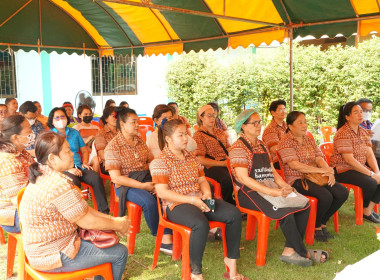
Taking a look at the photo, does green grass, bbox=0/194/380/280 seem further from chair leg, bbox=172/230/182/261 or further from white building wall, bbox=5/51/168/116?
white building wall, bbox=5/51/168/116

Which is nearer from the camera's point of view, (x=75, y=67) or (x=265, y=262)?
(x=265, y=262)

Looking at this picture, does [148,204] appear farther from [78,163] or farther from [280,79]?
[280,79]

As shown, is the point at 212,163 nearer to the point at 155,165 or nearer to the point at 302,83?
the point at 155,165

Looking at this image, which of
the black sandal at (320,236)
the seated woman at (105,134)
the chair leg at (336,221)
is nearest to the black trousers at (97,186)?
the seated woman at (105,134)

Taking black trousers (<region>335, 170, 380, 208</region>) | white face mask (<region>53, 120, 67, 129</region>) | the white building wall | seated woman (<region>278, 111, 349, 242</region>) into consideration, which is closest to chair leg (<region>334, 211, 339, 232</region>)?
seated woman (<region>278, 111, 349, 242</region>)

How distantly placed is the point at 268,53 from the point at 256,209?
30.2 feet

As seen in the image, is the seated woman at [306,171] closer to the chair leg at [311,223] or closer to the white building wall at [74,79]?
the chair leg at [311,223]

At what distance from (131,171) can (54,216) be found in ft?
5.92

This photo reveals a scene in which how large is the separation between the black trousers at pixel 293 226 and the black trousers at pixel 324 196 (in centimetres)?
53

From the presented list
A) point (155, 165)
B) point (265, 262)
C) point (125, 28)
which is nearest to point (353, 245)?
point (265, 262)

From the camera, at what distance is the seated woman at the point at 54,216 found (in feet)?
7.79

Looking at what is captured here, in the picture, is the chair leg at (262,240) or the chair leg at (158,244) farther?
the chair leg at (262,240)

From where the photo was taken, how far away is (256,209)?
12.6ft

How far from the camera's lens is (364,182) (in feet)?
15.8
